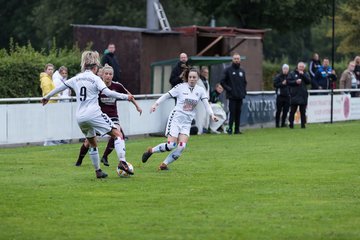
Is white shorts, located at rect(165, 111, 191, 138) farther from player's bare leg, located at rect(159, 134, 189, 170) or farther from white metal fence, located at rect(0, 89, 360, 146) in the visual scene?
white metal fence, located at rect(0, 89, 360, 146)

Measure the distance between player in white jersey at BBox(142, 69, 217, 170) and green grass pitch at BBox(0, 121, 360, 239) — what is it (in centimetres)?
37

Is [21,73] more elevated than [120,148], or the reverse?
[21,73]

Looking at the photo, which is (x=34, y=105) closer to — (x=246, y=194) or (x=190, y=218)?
(x=246, y=194)

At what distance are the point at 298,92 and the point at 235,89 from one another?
3198mm

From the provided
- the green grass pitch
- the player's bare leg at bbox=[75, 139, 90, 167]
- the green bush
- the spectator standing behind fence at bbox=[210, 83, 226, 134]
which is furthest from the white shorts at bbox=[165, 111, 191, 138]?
the spectator standing behind fence at bbox=[210, 83, 226, 134]

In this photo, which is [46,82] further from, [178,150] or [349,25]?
[349,25]

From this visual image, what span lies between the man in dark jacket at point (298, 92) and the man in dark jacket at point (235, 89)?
2.86 meters

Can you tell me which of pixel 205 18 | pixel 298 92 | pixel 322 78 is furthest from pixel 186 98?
pixel 205 18

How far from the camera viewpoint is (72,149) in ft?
75.5

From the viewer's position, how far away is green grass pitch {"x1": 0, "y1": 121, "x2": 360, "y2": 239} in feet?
36.8

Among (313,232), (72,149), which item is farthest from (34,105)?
(313,232)

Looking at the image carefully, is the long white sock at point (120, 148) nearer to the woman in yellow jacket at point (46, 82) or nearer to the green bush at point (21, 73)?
the woman in yellow jacket at point (46, 82)

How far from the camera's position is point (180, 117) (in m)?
17.9

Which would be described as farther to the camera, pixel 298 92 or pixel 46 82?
pixel 298 92
